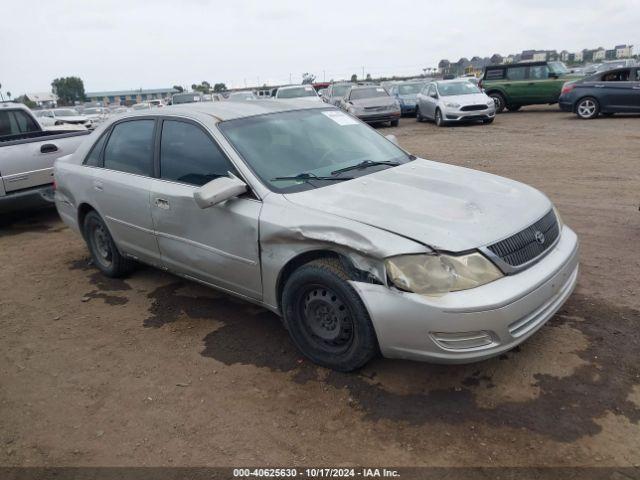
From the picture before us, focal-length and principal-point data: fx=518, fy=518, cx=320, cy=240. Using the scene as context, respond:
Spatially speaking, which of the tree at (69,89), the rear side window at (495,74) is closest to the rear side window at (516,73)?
the rear side window at (495,74)

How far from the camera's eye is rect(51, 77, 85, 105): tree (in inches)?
4087

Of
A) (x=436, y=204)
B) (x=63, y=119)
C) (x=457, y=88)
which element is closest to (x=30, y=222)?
(x=436, y=204)

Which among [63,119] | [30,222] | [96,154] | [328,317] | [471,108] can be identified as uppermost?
[96,154]

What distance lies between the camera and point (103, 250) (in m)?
5.11

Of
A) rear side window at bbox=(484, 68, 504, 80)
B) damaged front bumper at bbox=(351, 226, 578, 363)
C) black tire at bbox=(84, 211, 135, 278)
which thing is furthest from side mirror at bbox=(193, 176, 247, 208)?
rear side window at bbox=(484, 68, 504, 80)

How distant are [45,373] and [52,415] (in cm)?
56

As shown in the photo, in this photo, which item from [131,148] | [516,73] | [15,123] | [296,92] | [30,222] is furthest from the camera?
[296,92]

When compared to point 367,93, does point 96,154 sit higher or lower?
higher

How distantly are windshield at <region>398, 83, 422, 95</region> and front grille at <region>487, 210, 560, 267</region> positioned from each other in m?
19.4

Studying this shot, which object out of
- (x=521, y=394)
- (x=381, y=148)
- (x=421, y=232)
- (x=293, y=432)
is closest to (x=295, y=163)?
(x=381, y=148)

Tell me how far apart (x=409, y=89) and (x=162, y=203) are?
1967 cm

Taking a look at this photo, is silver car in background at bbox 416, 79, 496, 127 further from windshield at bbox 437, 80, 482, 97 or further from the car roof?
the car roof

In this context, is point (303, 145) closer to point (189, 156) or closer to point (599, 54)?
point (189, 156)

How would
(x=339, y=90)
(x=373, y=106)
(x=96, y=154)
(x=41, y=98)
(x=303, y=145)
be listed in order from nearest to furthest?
(x=303, y=145) < (x=96, y=154) < (x=373, y=106) < (x=339, y=90) < (x=41, y=98)
